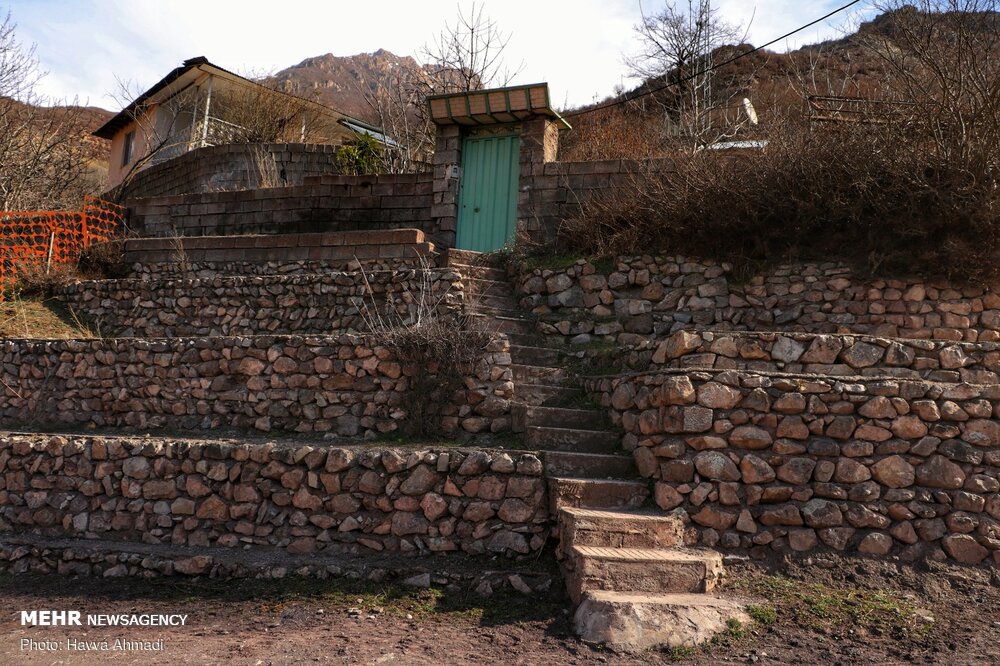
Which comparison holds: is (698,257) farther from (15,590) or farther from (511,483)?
(15,590)

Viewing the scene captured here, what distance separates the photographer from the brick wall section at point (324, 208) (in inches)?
404

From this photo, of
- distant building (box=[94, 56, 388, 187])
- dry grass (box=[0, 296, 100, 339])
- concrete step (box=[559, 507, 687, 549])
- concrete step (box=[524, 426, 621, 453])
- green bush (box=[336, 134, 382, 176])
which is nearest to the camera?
concrete step (box=[559, 507, 687, 549])

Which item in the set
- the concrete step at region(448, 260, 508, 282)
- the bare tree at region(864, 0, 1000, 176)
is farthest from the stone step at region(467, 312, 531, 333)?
the bare tree at region(864, 0, 1000, 176)

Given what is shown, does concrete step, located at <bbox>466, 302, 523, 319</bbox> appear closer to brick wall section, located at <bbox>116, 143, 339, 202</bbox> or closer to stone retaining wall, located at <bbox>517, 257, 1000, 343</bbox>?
stone retaining wall, located at <bbox>517, 257, 1000, 343</bbox>

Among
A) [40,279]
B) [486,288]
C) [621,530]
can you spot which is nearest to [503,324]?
[486,288]

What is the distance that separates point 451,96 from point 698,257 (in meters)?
4.08

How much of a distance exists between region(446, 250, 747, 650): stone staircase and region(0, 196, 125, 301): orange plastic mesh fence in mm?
8222

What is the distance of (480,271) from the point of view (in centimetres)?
851

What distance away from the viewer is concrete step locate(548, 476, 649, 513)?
519 centimetres

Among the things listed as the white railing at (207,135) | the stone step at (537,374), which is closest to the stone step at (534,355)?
the stone step at (537,374)

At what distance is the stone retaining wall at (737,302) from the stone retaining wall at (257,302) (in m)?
1.29

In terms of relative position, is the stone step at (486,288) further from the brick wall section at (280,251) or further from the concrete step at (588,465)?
the concrete step at (588,465)

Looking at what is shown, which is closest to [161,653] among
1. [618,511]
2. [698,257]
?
[618,511]

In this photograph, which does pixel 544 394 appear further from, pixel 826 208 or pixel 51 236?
pixel 51 236
